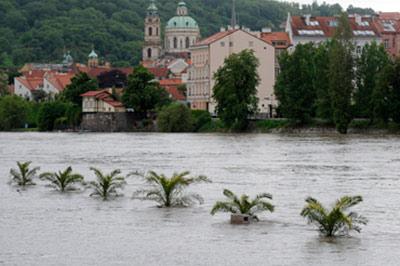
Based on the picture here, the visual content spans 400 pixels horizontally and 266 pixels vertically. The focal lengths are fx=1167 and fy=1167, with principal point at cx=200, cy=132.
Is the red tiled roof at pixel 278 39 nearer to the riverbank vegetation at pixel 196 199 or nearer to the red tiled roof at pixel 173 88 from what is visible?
the red tiled roof at pixel 173 88

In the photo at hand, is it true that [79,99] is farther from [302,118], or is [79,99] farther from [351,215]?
[351,215]

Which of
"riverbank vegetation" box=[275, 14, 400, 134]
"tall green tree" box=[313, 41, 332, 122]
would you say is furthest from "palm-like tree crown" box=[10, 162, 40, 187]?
"tall green tree" box=[313, 41, 332, 122]

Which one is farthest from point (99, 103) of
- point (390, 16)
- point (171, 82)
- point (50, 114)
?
point (390, 16)

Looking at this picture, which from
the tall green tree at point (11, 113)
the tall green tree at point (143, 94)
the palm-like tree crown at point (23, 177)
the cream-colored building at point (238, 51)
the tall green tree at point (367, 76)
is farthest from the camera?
the tall green tree at point (11, 113)

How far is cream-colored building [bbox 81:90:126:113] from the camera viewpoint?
152 metres

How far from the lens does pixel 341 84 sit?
107 metres

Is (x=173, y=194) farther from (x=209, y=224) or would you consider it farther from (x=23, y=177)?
(x=23, y=177)

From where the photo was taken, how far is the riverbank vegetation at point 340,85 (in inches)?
4126

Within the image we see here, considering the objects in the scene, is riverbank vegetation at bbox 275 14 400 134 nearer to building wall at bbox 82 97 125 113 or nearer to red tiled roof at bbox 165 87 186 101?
building wall at bbox 82 97 125 113

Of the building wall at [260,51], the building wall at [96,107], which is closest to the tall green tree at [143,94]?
the building wall at [96,107]

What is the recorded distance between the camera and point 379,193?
41812 millimetres

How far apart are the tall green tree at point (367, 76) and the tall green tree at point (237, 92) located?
12663mm

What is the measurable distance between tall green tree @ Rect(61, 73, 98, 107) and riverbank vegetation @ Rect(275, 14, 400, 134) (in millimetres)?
46505

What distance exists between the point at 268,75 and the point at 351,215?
11765cm
